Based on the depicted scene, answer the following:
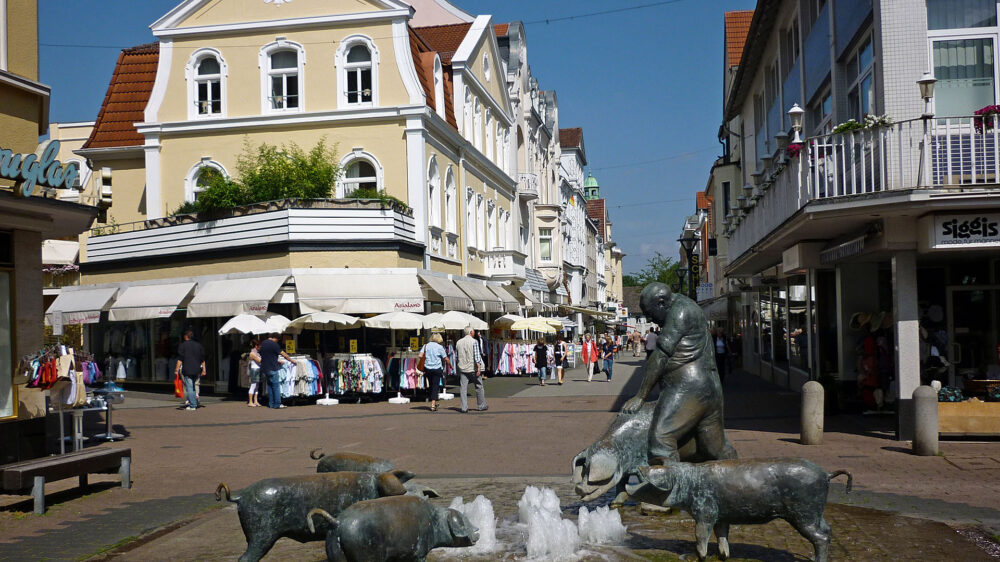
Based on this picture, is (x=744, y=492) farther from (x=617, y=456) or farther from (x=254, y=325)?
(x=254, y=325)

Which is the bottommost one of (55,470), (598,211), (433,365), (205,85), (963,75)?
(55,470)

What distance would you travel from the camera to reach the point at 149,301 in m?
26.8

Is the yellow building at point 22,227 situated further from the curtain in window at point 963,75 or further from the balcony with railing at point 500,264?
the balcony with railing at point 500,264

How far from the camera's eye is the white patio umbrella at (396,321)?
2332cm

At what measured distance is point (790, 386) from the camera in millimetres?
23484

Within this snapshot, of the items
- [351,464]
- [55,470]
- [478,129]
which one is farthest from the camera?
[478,129]

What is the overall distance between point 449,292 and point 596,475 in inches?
810

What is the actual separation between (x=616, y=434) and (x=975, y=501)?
3758mm

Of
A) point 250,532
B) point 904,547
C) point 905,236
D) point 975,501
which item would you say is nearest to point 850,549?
point 904,547

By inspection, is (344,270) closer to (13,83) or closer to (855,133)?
(13,83)

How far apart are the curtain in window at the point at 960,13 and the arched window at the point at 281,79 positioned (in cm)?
2008

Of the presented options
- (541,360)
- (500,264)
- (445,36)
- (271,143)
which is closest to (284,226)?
(271,143)

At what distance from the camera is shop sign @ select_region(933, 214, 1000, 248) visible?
12.2 metres

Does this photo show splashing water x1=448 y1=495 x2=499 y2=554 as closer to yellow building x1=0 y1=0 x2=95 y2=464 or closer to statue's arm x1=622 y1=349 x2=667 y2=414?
statue's arm x1=622 y1=349 x2=667 y2=414
